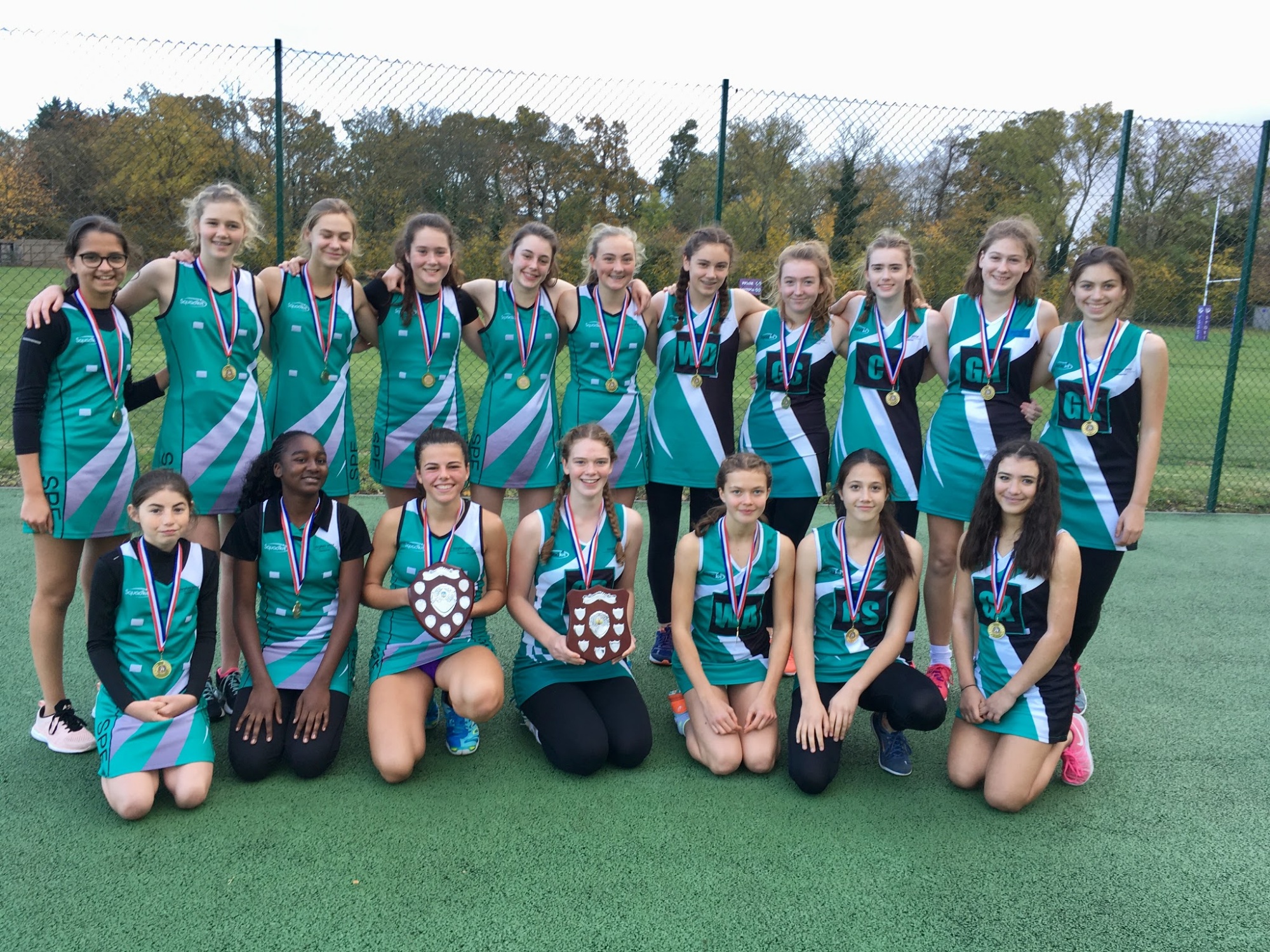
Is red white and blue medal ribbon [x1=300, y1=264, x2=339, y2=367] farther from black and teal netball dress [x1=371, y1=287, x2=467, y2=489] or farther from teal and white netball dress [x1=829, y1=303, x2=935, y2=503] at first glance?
teal and white netball dress [x1=829, y1=303, x2=935, y2=503]

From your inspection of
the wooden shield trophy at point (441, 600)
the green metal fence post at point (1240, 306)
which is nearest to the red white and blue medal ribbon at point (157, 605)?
the wooden shield trophy at point (441, 600)

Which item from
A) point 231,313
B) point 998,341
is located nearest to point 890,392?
point 998,341

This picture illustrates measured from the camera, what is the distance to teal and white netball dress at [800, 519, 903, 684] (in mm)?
3127

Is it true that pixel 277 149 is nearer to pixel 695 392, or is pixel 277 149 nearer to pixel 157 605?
pixel 695 392

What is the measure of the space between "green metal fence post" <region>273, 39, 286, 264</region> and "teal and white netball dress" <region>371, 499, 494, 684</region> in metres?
2.33

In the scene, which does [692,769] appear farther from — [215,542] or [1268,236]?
[1268,236]

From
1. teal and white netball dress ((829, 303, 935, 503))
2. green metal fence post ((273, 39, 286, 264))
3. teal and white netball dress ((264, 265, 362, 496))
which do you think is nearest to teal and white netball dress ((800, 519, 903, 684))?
teal and white netball dress ((829, 303, 935, 503))

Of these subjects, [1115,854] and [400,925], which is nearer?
[400,925]

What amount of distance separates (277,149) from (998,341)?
12.2 feet

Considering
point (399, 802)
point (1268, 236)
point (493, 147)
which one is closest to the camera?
point (399, 802)

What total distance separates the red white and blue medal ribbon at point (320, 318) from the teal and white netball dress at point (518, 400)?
0.59m

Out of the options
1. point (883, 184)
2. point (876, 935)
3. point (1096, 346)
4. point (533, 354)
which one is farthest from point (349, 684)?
point (883, 184)

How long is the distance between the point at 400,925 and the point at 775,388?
7.80 feet

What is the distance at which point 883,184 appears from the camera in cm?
636
